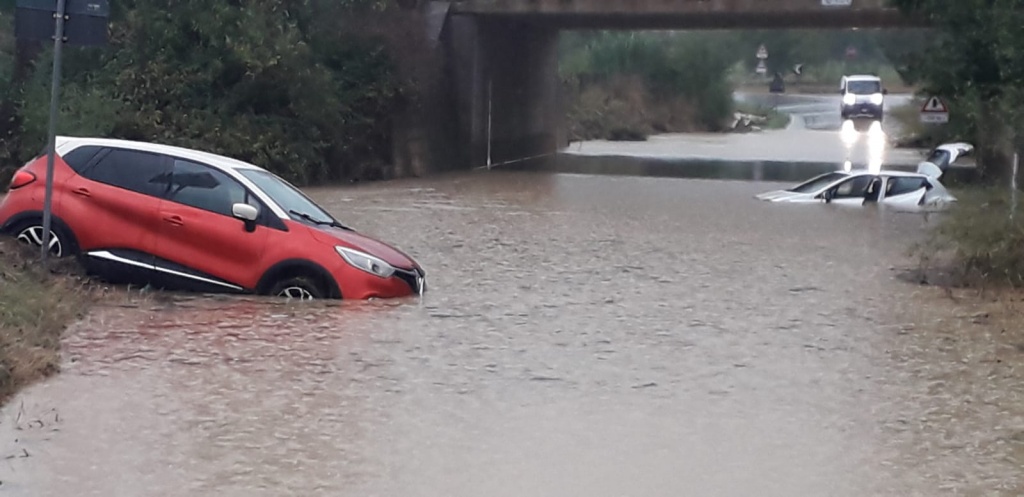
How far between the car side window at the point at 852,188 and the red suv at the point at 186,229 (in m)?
14.9

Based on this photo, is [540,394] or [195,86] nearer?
[540,394]

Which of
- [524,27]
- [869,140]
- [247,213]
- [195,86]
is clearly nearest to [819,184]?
[195,86]

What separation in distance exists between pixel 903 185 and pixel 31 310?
18247 mm

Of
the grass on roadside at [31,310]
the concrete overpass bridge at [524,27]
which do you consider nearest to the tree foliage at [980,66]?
the concrete overpass bridge at [524,27]

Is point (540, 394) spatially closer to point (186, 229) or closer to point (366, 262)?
point (366, 262)

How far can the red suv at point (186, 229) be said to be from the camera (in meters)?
13.2

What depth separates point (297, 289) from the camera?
523 inches

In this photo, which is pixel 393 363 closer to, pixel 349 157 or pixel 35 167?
pixel 35 167

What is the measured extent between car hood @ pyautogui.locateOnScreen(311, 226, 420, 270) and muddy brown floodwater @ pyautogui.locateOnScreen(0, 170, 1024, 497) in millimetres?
377

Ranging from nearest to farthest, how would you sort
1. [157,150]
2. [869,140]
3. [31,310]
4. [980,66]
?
1. [31,310]
2. [157,150]
3. [980,66]
4. [869,140]

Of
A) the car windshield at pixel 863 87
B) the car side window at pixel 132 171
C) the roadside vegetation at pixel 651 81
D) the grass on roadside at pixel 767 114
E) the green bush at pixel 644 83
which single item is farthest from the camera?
the grass on roadside at pixel 767 114

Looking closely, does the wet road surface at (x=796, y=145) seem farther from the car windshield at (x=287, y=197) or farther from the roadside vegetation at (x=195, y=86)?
the car windshield at (x=287, y=197)

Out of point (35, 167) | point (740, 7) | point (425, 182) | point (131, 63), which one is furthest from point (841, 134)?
point (35, 167)

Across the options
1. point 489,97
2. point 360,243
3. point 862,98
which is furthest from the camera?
point 862,98
